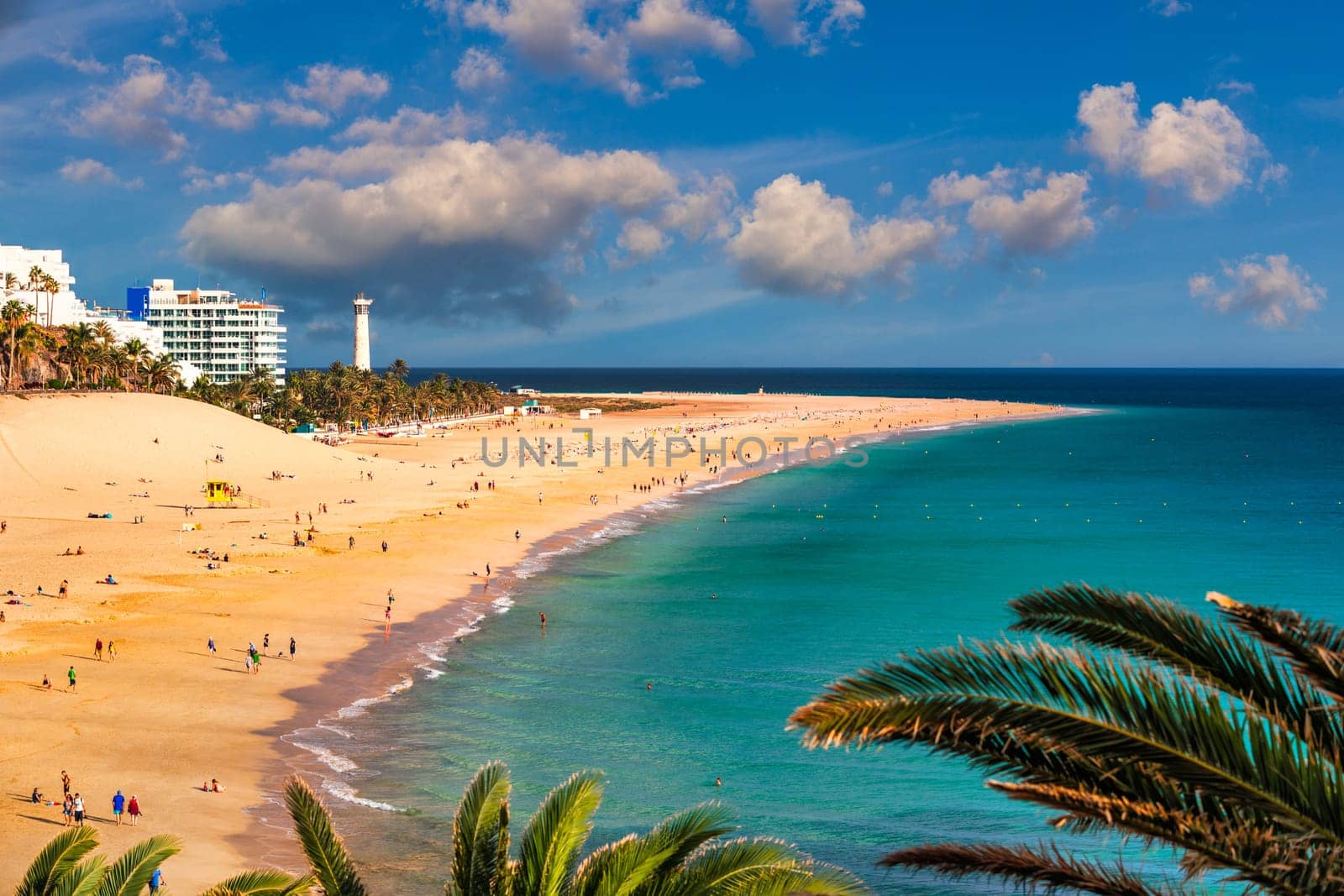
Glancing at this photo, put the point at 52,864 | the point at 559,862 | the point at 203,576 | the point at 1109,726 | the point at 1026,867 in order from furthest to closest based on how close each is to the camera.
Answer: the point at 203,576 < the point at 52,864 < the point at 559,862 < the point at 1026,867 < the point at 1109,726

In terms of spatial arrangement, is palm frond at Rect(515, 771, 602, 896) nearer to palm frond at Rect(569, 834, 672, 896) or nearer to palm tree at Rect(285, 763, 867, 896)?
palm tree at Rect(285, 763, 867, 896)

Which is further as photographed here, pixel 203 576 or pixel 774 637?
pixel 203 576

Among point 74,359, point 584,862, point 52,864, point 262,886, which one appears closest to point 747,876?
point 584,862

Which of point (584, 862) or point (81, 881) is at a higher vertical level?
point (584, 862)

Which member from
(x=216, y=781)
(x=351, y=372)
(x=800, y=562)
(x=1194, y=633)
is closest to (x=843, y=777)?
(x=216, y=781)

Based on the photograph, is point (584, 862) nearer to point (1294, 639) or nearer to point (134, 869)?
point (134, 869)

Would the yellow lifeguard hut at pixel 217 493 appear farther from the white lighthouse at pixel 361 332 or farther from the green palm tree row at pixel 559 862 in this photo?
the white lighthouse at pixel 361 332
